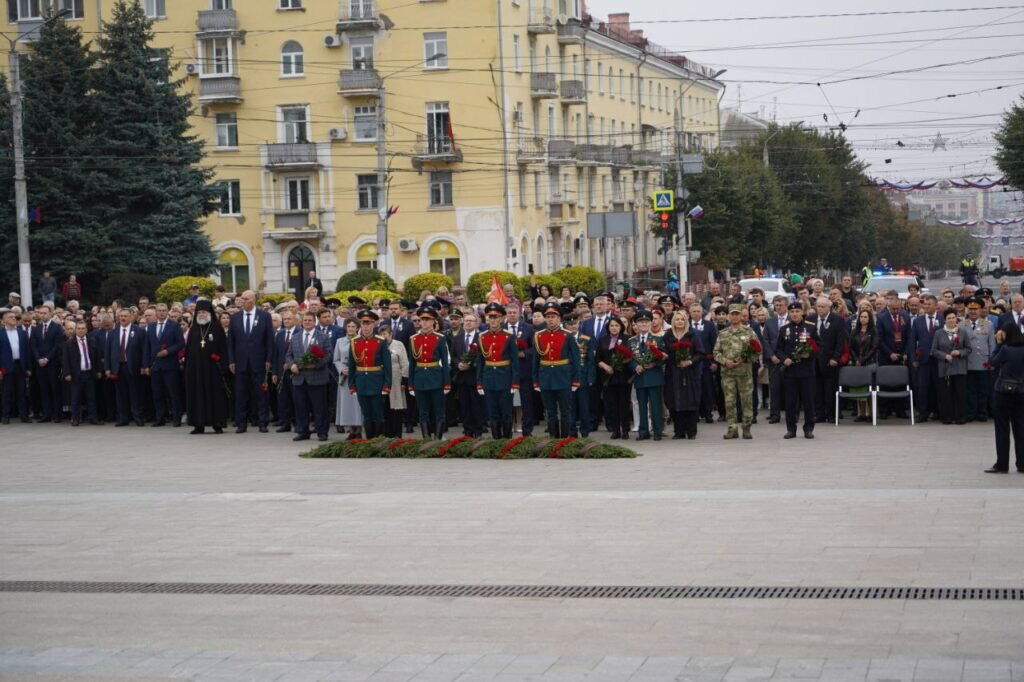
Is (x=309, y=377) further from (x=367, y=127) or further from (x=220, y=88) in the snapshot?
(x=220, y=88)

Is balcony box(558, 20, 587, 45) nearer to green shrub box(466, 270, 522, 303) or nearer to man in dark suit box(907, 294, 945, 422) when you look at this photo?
green shrub box(466, 270, 522, 303)

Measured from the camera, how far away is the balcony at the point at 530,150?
220 ft

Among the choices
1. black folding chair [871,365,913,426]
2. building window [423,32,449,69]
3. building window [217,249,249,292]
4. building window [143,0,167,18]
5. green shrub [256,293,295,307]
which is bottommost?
black folding chair [871,365,913,426]

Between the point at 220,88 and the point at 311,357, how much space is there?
4743 centimetres

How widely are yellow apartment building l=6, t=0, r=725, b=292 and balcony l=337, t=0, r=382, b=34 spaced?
73 millimetres

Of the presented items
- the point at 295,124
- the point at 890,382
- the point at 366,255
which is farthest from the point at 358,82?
the point at 890,382

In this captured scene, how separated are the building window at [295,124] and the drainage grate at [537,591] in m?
58.2

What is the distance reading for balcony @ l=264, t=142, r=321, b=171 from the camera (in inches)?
2665

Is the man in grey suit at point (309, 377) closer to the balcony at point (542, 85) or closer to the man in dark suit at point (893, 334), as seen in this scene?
the man in dark suit at point (893, 334)

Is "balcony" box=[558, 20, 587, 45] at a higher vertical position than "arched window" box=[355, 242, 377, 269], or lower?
higher

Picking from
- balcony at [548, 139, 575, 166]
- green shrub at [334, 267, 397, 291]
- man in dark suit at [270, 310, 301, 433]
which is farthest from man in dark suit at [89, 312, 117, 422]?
balcony at [548, 139, 575, 166]

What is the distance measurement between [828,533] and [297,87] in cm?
5798

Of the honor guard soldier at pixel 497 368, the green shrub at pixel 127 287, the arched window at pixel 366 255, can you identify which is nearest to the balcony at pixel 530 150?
the arched window at pixel 366 255

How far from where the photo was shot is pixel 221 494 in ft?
54.3
